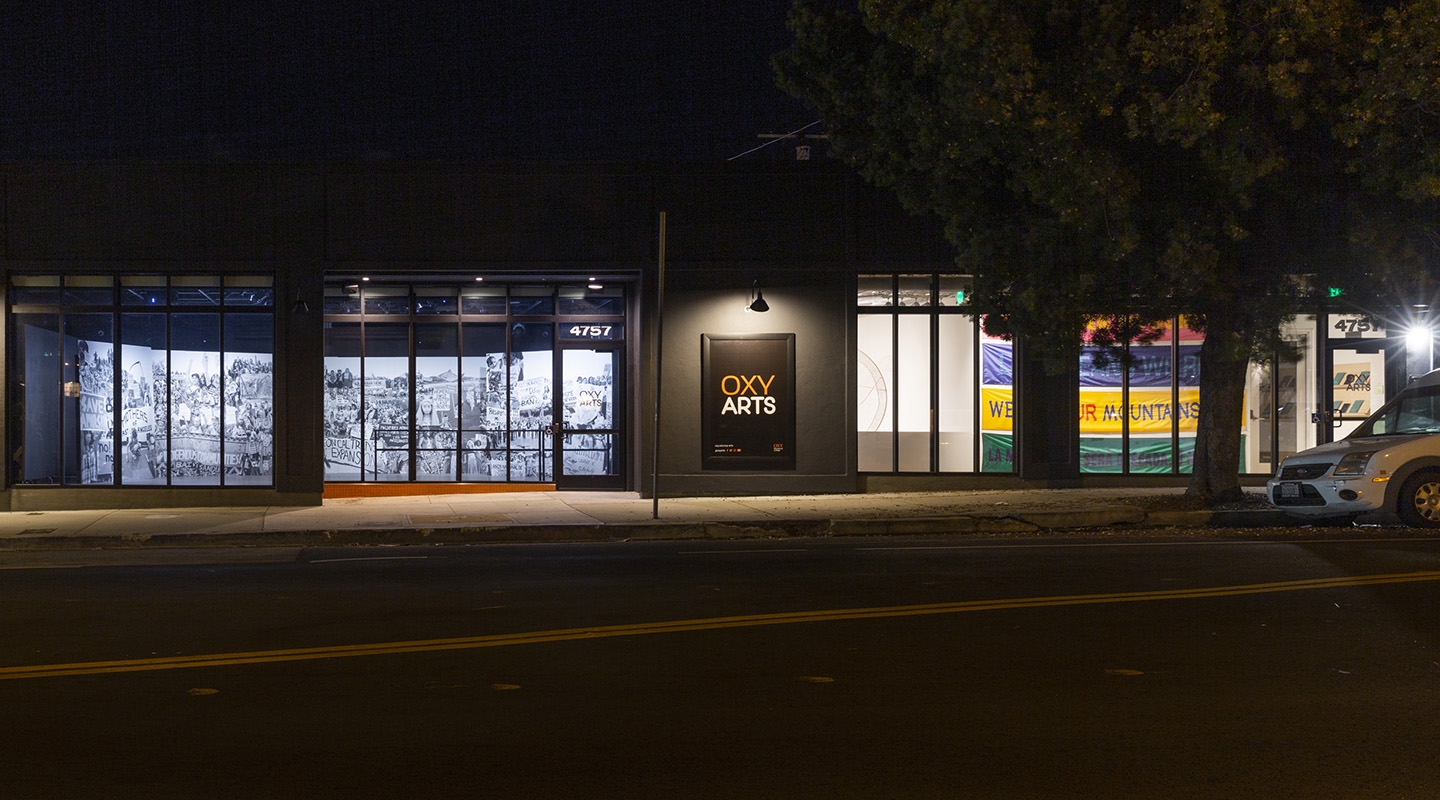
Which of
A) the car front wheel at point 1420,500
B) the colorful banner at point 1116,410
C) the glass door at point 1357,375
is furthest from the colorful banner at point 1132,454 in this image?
the car front wheel at point 1420,500

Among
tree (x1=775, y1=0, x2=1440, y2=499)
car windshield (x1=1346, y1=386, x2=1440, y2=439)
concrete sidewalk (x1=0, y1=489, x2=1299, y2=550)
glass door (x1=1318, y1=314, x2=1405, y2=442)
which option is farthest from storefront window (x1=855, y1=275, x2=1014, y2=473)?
car windshield (x1=1346, y1=386, x2=1440, y2=439)

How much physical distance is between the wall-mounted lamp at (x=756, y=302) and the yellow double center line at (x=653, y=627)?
10.3 m

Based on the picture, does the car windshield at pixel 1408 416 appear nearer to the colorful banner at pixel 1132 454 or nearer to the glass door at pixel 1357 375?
the colorful banner at pixel 1132 454

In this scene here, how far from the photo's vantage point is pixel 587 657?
750 cm

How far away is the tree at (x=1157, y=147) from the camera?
46.3 feet

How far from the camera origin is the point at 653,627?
27.7ft

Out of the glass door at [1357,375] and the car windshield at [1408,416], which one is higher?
the glass door at [1357,375]

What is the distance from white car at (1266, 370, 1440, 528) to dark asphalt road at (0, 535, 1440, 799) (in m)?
3.41

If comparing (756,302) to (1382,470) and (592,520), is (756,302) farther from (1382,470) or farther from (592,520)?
(1382,470)

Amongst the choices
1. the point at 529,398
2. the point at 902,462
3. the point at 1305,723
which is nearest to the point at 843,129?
the point at 902,462

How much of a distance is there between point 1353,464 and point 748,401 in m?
8.65

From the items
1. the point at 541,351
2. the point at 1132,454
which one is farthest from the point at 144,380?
the point at 1132,454

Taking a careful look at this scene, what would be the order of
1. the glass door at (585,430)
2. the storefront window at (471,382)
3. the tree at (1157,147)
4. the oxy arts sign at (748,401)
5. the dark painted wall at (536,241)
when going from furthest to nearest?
the glass door at (585,430) → the storefront window at (471,382) → the oxy arts sign at (748,401) → the dark painted wall at (536,241) → the tree at (1157,147)

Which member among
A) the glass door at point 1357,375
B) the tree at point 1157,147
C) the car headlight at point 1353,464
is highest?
the tree at point 1157,147
